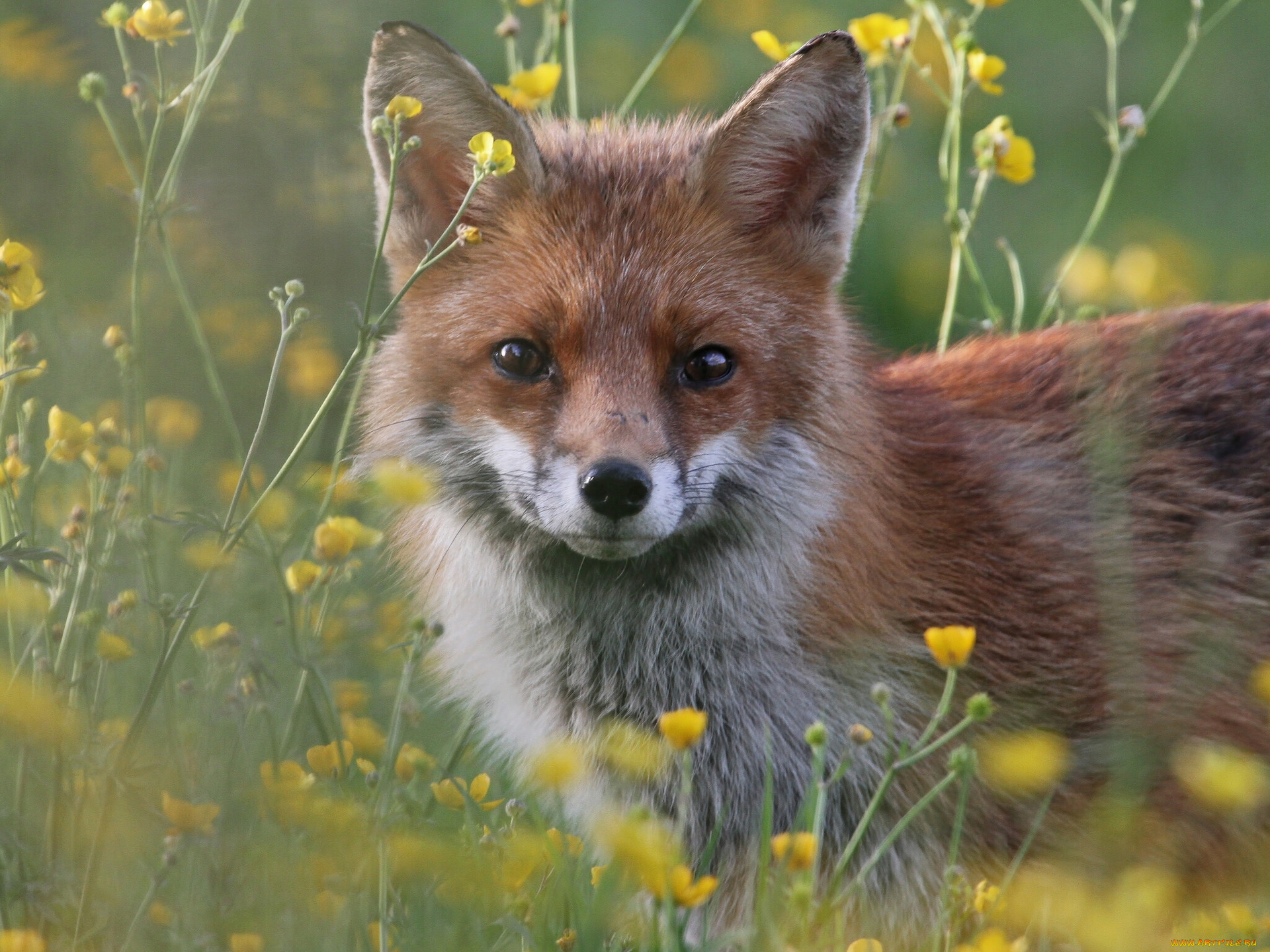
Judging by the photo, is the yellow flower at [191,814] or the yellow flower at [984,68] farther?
the yellow flower at [984,68]

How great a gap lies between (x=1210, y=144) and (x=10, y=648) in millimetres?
7604

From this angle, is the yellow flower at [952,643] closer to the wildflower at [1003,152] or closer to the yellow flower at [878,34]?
the wildflower at [1003,152]

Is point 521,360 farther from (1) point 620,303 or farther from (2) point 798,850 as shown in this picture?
(2) point 798,850

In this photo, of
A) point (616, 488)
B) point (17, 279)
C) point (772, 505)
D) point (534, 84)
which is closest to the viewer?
point (17, 279)

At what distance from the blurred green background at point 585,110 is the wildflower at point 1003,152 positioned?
65 cm

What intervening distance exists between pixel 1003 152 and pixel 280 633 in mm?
2978

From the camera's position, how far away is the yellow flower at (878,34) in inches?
193

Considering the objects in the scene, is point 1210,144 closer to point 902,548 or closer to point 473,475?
point 902,548

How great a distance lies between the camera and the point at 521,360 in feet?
12.2

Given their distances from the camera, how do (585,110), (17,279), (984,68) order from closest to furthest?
(17,279)
(984,68)
(585,110)

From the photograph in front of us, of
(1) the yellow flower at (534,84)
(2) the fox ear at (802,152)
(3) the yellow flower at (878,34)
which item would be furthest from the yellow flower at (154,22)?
(3) the yellow flower at (878,34)

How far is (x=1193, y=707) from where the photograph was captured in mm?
3965

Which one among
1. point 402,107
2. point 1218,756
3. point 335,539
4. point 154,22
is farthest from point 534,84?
point 1218,756

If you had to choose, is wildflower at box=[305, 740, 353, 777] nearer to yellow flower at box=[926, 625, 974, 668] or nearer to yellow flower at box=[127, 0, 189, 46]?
yellow flower at box=[926, 625, 974, 668]
